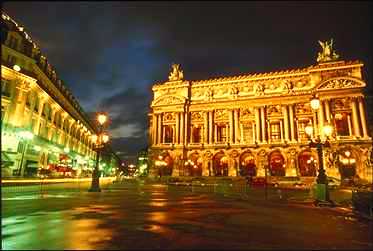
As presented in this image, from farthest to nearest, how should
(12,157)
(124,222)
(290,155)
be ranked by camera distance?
1. (290,155)
2. (12,157)
3. (124,222)

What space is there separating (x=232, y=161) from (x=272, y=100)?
50.4 ft

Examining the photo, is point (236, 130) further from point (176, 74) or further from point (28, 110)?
point (28, 110)

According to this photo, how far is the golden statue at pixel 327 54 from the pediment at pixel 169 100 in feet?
100

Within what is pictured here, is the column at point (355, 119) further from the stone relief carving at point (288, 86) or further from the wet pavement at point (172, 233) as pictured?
the wet pavement at point (172, 233)

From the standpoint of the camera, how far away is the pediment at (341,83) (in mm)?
52750

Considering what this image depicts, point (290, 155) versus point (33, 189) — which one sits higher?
point (290, 155)

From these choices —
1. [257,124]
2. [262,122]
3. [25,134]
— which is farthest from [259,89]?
[25,134]

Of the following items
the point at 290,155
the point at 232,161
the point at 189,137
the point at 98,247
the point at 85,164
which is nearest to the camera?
the point at 98,247

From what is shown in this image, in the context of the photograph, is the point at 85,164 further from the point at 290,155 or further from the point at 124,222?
the point at 124,222

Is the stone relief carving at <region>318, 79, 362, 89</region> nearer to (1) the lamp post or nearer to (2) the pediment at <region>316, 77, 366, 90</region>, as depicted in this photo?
(2) the pediment at <region>316, 77, 366, 90</region>

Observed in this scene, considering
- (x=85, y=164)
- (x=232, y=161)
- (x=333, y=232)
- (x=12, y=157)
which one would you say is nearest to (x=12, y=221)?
(x=333, y=232)

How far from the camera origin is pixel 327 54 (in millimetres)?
57875

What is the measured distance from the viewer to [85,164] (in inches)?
3059

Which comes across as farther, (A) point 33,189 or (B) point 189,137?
(B) point 189,137
